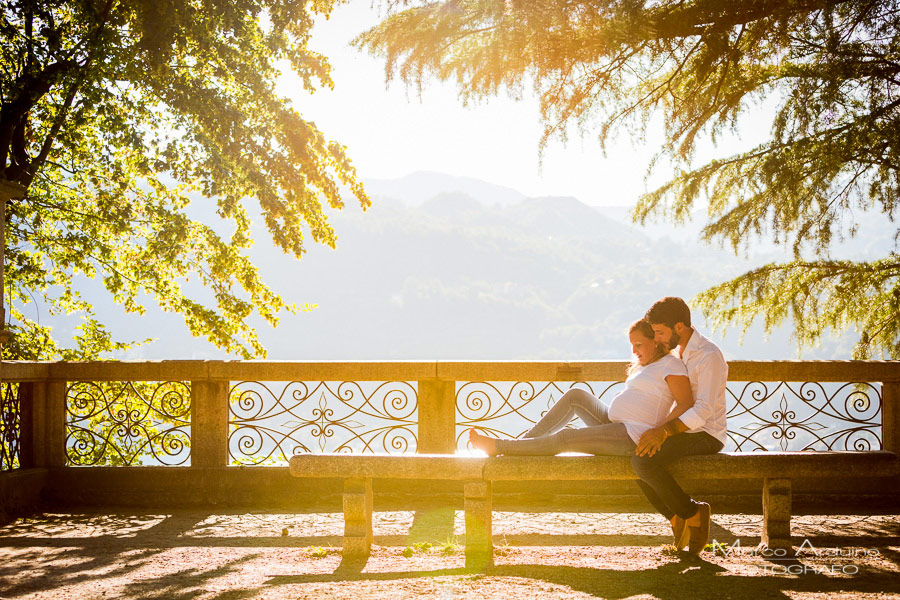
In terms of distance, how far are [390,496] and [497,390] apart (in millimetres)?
1340

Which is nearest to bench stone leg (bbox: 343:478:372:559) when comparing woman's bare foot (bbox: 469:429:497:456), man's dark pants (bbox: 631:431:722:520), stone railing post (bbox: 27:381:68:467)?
woman's bare foot (bbox: 469:429:497:456)

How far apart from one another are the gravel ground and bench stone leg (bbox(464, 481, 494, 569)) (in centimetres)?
13

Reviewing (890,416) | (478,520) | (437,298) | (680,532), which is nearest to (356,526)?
(478,520)

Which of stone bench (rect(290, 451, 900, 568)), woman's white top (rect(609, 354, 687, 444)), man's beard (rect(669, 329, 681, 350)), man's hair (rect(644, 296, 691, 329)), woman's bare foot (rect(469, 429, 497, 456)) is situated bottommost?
stone bench (rect(290, 451, 900, 568))

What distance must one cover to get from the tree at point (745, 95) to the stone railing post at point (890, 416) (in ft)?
7.30

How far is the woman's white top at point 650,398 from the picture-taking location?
478cm

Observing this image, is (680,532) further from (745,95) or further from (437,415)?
(745,95)

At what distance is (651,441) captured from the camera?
A: 15.2 ft

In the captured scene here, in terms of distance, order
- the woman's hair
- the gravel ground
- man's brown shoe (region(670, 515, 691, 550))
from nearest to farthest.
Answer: the gravel ground, man's brown shoe (region(670, 515, 691, 550)), the woman's hair

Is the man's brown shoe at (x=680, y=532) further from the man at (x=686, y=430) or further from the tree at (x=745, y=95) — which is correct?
the tree at (x=745, y=95)

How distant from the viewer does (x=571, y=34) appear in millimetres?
6574

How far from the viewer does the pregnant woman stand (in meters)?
4.77

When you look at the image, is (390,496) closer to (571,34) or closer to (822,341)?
(571,34)

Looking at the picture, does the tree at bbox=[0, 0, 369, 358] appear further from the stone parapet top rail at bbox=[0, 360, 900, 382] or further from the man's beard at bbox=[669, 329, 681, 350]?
the man's beard at bbox=[669, 329, 681, 350]
